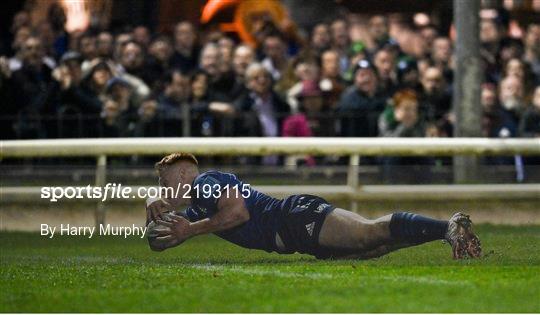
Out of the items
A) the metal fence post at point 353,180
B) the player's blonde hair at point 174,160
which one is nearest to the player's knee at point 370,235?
the player's blonde hair at point 174,160

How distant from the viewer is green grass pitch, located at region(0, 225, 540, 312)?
7480 mm

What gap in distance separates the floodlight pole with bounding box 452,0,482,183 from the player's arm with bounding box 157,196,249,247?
464 centimetres

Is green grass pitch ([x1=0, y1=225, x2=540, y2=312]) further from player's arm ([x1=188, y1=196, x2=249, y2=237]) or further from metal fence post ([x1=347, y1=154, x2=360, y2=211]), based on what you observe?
metal fence post ([x1=347, y1=154, x2=360, y2=211])

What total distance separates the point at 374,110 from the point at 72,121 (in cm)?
261

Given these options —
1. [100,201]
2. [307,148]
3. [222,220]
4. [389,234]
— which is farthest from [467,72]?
[222,220]

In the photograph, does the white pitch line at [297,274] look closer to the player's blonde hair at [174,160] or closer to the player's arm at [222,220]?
the player's arm at [222,220]

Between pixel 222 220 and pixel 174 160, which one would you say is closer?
pixel 222 220

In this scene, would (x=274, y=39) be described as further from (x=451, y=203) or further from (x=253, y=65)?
(x=451, y=203)

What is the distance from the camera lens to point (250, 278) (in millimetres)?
8414

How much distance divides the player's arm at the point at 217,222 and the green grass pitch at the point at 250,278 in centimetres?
7

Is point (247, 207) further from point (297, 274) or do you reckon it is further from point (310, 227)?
point (297, 274)

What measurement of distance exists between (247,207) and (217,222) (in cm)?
20

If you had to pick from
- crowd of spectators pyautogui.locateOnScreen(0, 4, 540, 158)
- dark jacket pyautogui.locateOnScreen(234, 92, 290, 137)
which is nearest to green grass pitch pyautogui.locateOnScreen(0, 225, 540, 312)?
crowd of spectators pyautogui.locateOnScreen(0, 4, 540, 158)

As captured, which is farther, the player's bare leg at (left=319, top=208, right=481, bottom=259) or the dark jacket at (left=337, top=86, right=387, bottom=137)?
the dark jacket at (left=337, top=86, right=387, bottom=137)
